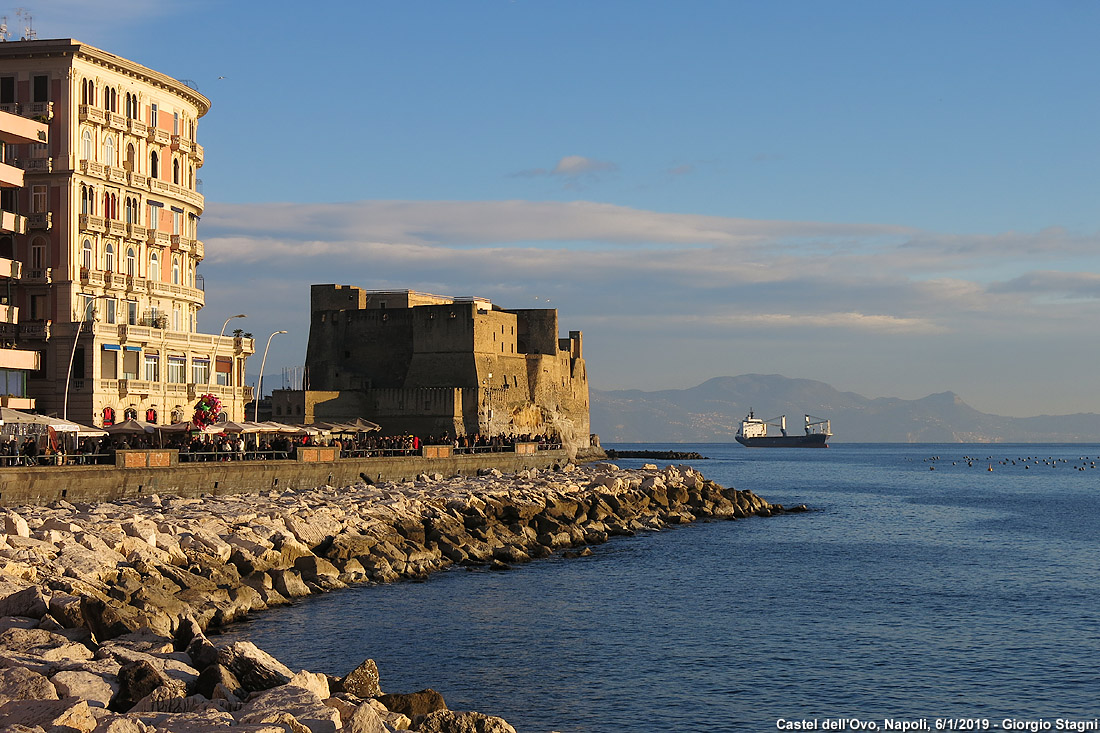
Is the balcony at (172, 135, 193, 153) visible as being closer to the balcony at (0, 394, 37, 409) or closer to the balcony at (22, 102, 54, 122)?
the balcony at (22, 102, 54, 122)

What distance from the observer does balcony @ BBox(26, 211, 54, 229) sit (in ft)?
144

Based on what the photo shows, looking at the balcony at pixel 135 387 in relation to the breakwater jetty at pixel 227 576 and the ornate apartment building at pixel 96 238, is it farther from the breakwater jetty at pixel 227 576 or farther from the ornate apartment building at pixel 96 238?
the breakwater jetty at pixel 227 576

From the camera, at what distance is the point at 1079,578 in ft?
97.7

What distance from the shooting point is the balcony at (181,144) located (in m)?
50.0

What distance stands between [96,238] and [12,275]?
344cm

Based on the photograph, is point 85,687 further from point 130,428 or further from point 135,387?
point 135,387

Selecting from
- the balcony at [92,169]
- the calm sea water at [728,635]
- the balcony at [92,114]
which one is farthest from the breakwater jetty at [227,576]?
the balcony at [92,114]

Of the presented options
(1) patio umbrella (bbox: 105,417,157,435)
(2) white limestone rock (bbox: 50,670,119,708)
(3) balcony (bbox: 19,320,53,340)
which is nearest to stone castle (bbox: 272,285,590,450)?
(3) balcony (bbox: 19,320,53,340)

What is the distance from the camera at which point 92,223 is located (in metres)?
44.9

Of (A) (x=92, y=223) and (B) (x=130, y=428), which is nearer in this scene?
(B) (x=130, y=428)

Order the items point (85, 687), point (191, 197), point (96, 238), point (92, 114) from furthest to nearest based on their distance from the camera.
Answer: point (191, 197) → point (96, 238) → point (92, 114) → point (85, 687)

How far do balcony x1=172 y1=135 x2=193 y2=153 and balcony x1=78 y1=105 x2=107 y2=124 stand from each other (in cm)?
473

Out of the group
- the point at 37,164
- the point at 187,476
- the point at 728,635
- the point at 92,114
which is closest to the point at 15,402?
the point at 37,164

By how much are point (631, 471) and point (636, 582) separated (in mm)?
27982
